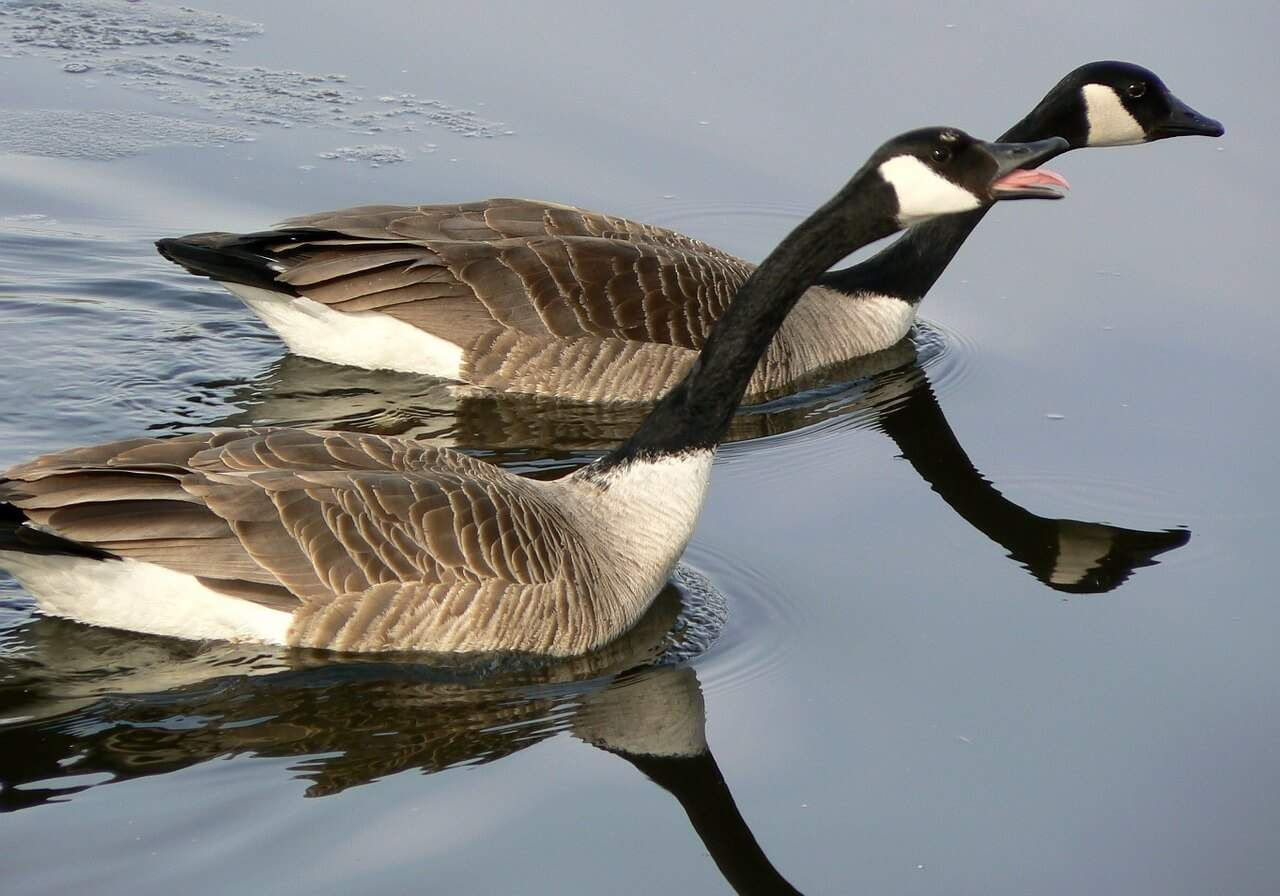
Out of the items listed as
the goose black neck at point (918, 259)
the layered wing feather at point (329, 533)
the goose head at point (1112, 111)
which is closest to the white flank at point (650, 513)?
the layered wing feather at point (329, 533)

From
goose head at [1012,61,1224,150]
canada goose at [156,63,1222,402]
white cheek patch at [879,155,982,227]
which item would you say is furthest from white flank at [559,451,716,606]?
goose head at [1012,61,1224,150]

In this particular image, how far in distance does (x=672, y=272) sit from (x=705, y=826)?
477 cm

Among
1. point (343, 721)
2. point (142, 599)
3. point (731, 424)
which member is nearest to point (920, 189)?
point (731, 424)

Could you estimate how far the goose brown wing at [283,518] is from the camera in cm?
682

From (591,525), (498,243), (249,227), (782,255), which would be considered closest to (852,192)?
(782,255)

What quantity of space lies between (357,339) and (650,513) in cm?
347

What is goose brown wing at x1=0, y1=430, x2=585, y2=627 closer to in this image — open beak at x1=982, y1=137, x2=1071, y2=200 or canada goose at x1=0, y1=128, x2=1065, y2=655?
canada goose at x1=0, y1=128, x2=1065, y2=655

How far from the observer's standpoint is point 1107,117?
1104cm

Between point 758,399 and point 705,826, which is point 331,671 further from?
point 758,399

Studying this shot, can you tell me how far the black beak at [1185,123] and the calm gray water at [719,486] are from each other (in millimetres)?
1052

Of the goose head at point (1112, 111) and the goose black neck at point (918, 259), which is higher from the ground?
the goose head at point (1112, 111)

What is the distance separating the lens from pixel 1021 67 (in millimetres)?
13891

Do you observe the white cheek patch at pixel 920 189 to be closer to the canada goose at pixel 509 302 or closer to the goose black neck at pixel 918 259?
the canada goose at pixel 509 302

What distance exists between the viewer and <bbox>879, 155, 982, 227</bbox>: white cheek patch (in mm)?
7281
